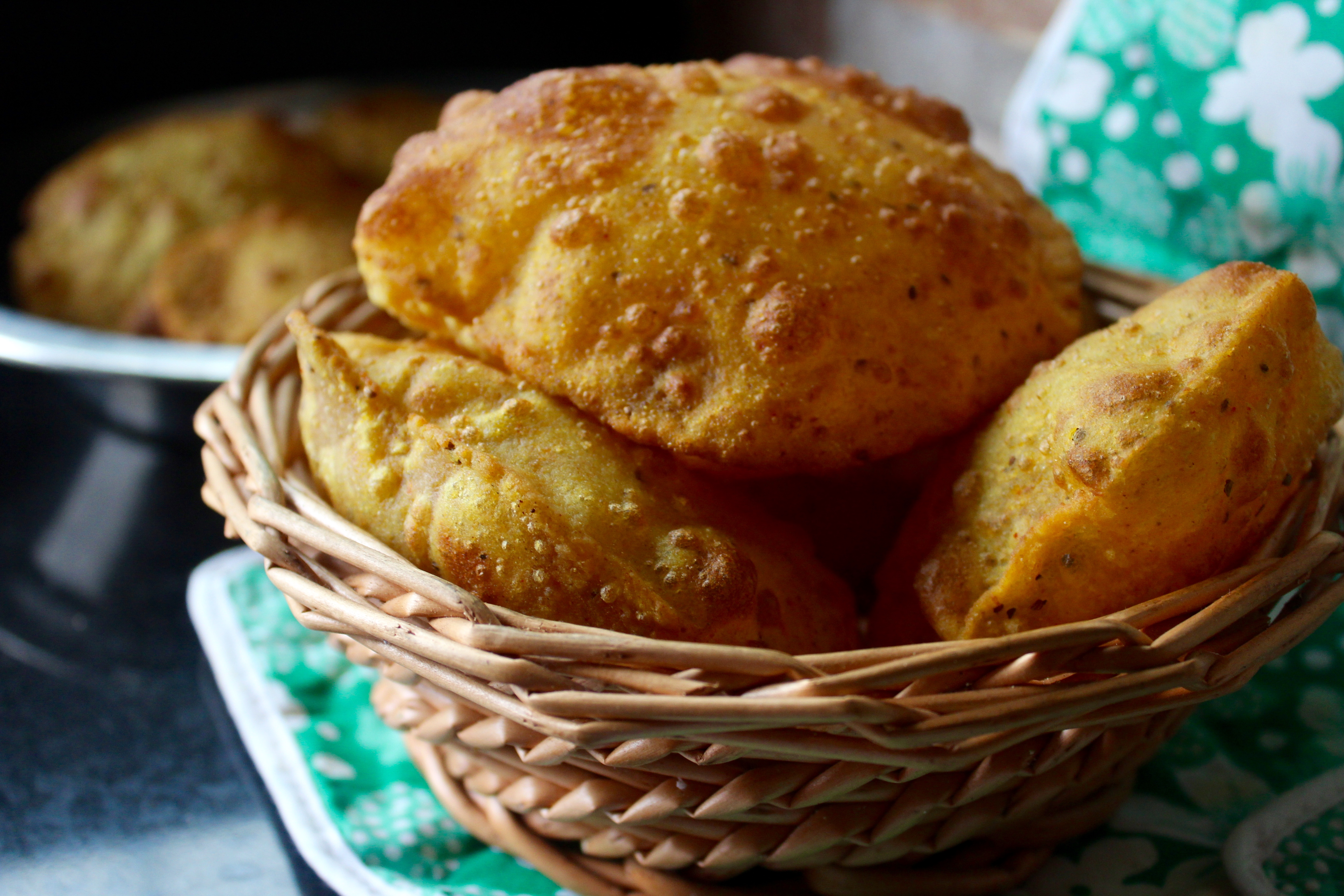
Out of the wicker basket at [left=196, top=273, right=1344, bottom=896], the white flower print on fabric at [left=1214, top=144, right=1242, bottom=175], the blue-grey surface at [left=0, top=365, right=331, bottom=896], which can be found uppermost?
the white flower print on fabric at [left=1214, top=144, right=1242, bottom=175]

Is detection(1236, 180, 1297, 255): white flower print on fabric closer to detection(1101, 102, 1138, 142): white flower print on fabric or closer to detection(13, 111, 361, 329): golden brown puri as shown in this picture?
detection(1101, 102, 1138, 142): white flower print on fabric

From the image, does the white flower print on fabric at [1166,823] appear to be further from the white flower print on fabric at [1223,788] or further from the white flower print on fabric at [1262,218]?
the white flower print on fabric at [1262,218]

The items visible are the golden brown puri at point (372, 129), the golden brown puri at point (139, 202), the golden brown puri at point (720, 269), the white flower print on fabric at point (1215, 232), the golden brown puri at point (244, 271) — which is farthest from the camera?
the golden brown puri at point (372, 129)

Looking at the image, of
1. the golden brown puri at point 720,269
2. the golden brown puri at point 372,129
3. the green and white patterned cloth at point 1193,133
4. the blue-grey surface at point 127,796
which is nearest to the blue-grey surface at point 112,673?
the blue-grey surface at point 127,796

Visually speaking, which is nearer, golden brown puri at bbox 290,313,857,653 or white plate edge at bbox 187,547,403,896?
golden brown puri at bbox 290,313,857,653

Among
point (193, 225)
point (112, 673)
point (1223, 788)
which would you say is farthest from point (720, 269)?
point (193, 225)

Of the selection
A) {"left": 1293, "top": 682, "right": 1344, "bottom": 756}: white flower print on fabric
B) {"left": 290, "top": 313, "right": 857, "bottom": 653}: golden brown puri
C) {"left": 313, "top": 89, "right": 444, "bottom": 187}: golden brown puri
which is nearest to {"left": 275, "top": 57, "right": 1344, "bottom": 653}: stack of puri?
{"left": 290, "top": 313, "right": 857, "bottom": 653}: golden brown puri

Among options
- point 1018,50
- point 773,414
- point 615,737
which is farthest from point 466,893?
point 1018,50
